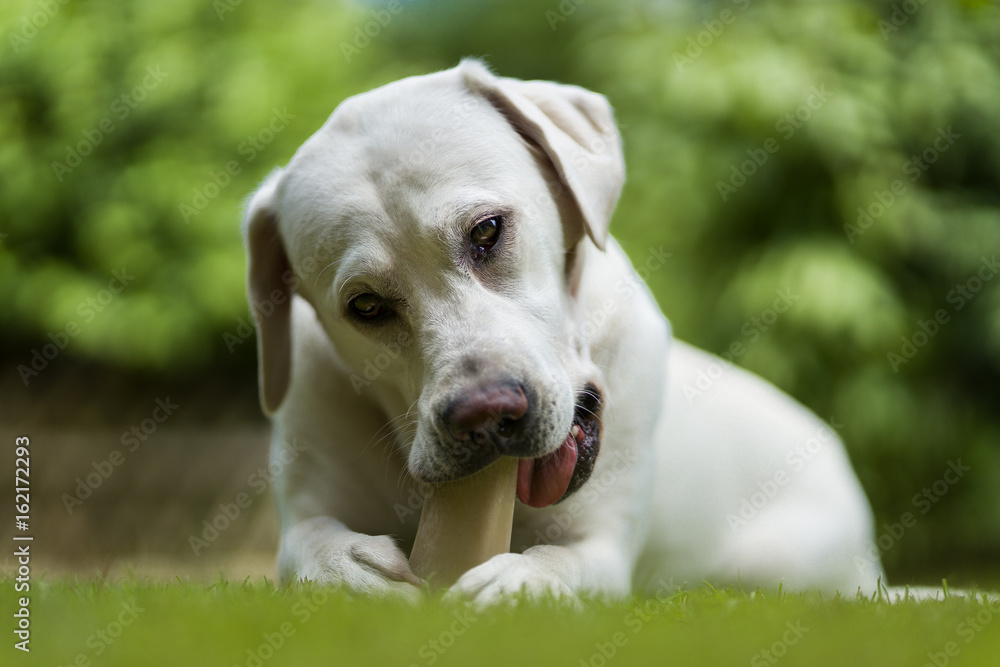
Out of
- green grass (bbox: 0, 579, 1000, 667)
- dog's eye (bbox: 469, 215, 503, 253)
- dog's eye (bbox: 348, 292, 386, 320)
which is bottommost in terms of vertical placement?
green grass (bbox: 0, 579, 1000, 667)

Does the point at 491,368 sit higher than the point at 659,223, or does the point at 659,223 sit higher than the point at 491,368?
the point at 491,368

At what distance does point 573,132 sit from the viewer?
3.28m

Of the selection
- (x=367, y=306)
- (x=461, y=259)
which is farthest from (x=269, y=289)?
(x=461, y=259)

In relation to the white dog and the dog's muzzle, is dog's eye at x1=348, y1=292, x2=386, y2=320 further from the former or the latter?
the dog's muzzle

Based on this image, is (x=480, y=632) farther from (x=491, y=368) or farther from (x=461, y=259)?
(x=461, y=259)

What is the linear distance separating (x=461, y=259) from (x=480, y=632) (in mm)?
1117

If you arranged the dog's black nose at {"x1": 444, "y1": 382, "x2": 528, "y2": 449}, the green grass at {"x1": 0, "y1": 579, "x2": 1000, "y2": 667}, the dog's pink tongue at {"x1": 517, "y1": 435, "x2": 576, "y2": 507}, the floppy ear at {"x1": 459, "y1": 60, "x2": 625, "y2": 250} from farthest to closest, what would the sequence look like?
the floppy ear at {"x1": 459, "y1": 60, "x2": 625, "y2": 250}, the dog's pink tongue at {"x1": 517, "y1": 435, "x2": 576, "y2": 507}, the dog's black nose at {"x1": 444, "y1": 382, "x2": 528, "y2": 449}, the green grass at {"x1": 0, "y1": 579, "x2": 1000, "y2": 667}

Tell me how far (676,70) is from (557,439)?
4.38 metres

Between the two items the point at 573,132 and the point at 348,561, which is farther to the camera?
the point at 573,132

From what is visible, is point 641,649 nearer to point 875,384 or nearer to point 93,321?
point 875,384

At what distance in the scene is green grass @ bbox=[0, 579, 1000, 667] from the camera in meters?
1.88

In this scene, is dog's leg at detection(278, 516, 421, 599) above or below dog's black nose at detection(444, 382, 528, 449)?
below

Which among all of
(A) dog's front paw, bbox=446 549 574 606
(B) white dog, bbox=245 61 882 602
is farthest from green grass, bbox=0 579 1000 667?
(B) white dog, bbox=245 61 882 602

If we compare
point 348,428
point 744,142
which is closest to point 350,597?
point 348,428
